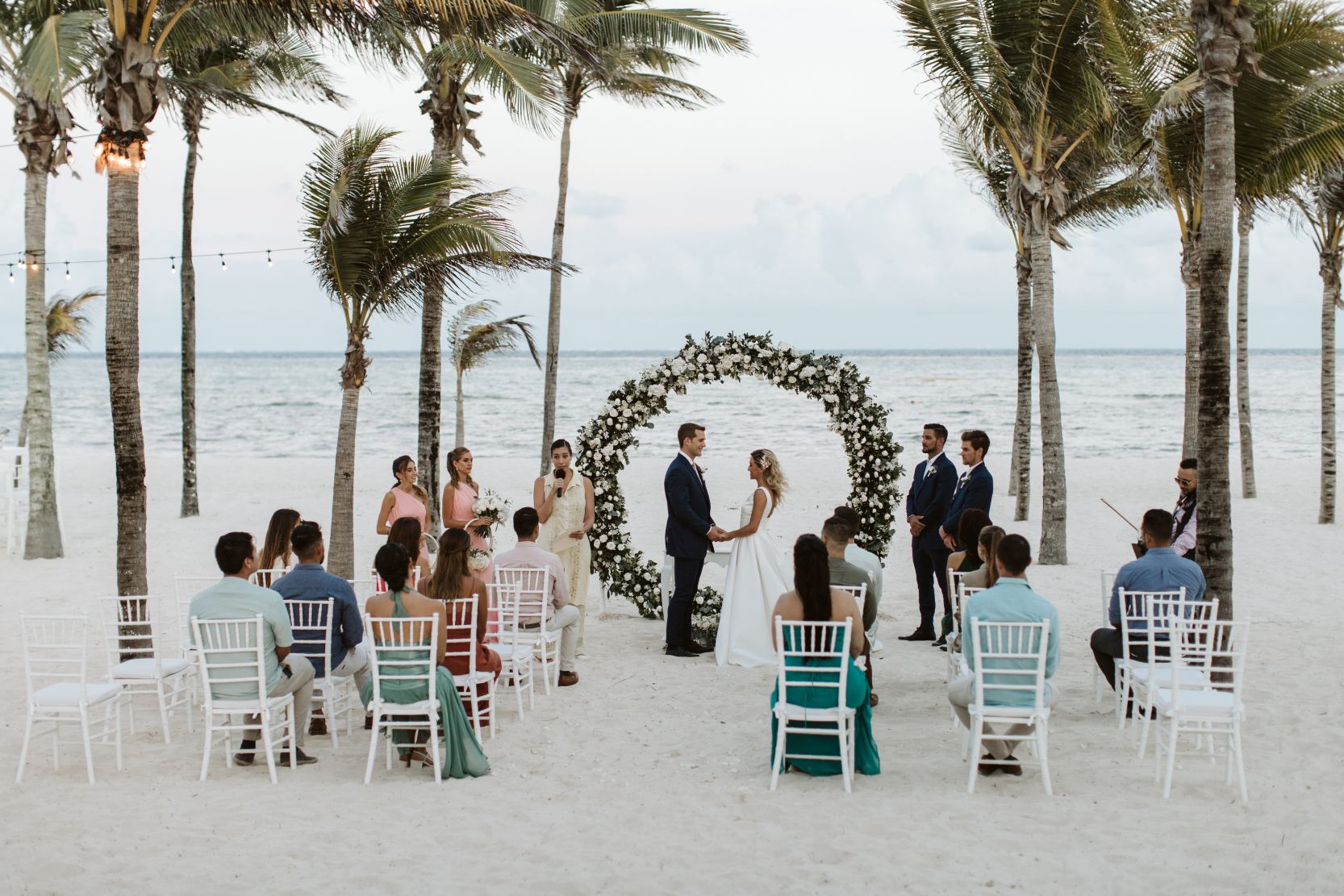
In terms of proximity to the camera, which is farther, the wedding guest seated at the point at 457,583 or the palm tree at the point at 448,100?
the palm tree at the point at 448,100

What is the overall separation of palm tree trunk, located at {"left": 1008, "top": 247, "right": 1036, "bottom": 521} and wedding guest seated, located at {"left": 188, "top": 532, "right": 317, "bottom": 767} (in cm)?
1368

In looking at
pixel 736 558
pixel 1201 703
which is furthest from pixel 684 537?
pixel 1201 703

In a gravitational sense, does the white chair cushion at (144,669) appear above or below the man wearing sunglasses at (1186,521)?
below

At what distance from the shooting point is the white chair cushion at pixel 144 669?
24.1 feet

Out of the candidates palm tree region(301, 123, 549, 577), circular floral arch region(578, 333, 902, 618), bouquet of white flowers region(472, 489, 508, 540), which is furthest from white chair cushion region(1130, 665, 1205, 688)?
palm tree region(301, 123, 549, 577)

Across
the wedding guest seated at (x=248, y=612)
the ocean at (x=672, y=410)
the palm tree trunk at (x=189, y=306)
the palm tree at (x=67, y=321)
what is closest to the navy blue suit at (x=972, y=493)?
the wedding guest seated at (x=248, y=612)

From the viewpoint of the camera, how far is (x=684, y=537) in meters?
10.1

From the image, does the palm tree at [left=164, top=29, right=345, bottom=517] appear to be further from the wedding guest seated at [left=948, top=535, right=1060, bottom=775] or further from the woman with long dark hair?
the wedding guest seated at [left=948, top=535, right=1060, bottom=775]

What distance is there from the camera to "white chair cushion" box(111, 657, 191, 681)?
733 cm

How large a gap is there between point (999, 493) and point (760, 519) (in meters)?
15.0

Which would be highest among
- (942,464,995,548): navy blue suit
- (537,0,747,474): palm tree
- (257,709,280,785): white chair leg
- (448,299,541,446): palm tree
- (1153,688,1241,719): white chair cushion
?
(537,0,747,474): palm tree

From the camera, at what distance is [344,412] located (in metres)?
12.4

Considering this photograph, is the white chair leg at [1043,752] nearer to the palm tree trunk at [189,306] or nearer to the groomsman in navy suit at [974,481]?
the groomsman in navy suit at [974,481]

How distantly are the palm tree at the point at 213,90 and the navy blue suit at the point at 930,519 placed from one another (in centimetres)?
956
